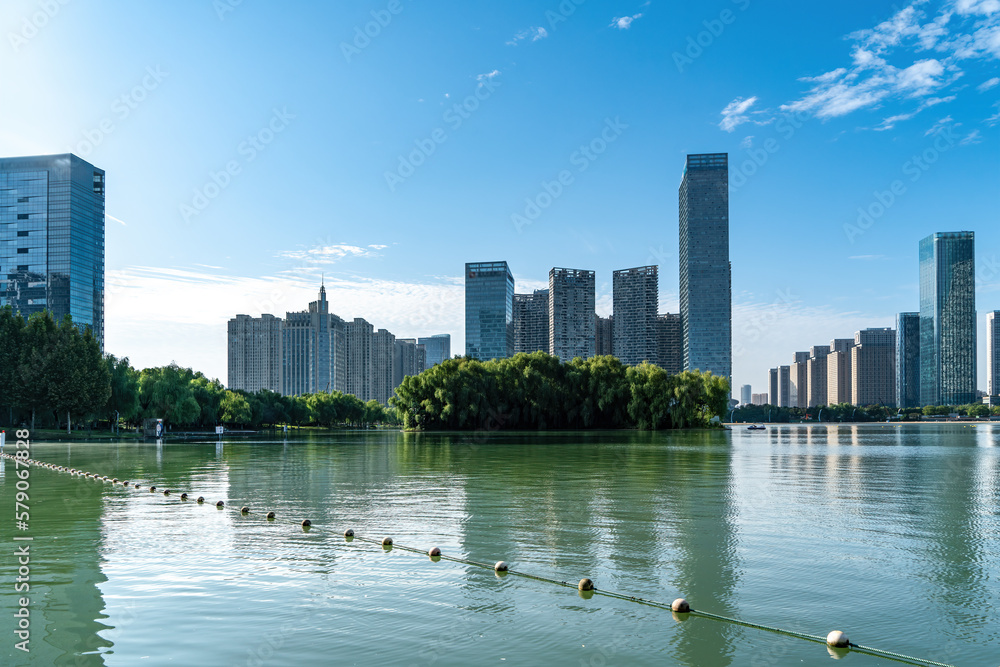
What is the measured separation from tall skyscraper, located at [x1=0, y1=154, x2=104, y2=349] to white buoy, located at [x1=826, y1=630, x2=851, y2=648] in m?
158

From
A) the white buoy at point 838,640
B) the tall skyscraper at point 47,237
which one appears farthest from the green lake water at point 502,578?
the tall skyscraper at point 47,237

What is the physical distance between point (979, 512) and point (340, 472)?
870 inches

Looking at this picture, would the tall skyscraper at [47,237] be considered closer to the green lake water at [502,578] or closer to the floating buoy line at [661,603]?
the green lake water at [502,578]

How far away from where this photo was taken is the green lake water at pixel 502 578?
7316 mm

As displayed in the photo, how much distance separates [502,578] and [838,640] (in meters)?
4.50

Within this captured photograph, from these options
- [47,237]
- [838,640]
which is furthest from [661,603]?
[47,237]

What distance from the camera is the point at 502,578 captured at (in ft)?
33.3

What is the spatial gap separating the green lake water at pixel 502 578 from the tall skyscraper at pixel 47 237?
141257 millimetres

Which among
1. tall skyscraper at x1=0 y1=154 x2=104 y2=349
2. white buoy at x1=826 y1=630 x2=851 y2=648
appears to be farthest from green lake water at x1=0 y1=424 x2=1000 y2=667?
tall skyscraper at x1=0 y1=154 x2=104 y2=349

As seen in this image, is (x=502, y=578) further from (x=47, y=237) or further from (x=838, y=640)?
(x=47, y=237)

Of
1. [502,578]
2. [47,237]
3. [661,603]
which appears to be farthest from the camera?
[47,237]

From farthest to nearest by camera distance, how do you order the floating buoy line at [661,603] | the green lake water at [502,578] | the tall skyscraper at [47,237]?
1. the tall skyscraper at [47,237]
2. the green lake water at [502,578]
3. the floating buoy line at [661,603]

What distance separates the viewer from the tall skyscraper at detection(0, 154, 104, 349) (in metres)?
141

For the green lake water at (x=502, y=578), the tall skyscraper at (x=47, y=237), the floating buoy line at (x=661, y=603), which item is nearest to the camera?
the floating buoy line at (x=661, y=603)
